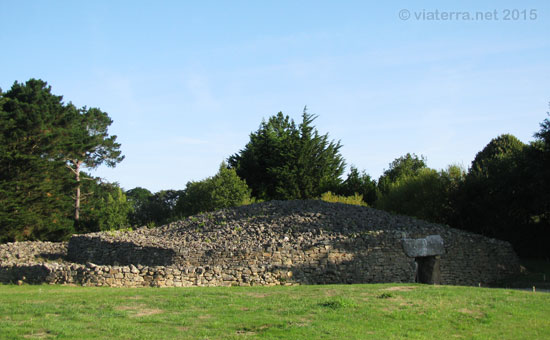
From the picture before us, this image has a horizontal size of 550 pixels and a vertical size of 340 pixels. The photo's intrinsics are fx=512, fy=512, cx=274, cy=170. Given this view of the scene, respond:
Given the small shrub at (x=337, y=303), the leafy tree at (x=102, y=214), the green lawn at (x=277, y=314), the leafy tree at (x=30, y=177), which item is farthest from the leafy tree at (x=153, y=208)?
the small shrub at (x=337, y=303)

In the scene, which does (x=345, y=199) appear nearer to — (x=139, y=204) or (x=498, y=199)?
(x=498, y=199)

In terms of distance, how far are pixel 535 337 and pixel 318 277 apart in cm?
1085

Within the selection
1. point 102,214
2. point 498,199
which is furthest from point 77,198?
point 498,199

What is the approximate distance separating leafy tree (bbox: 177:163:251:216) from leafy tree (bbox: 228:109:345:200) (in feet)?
11.1

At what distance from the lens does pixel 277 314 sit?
11.5 m

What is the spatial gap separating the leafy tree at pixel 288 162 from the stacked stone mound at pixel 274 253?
13649 millimetres

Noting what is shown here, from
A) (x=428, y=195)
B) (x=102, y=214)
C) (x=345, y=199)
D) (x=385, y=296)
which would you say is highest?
(x=428, y=195)

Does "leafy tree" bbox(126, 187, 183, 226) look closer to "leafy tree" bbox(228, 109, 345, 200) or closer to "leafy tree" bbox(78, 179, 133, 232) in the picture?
"leafy tree" bbox(78, 179, 133, 232)

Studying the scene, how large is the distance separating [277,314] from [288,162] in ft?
112

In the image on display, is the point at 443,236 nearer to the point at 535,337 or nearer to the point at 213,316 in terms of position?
the point at 535,337

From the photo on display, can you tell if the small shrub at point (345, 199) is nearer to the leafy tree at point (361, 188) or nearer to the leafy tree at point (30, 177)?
the leafy tree at point (361, 188)

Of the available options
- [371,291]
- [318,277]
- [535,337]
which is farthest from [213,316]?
[318,277]

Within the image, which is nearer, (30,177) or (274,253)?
(274,253)

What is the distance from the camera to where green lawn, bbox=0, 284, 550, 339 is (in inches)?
388
